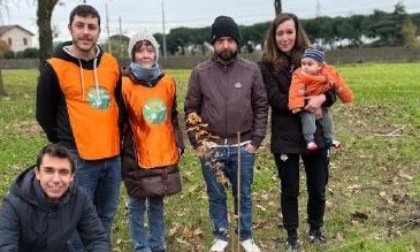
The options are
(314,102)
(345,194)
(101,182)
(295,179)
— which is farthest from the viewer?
(345,194)

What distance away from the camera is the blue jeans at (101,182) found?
16.5 feet

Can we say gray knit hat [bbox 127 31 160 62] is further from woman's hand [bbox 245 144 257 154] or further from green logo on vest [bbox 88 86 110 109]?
woman's hand [bbox 245 144 257 154]

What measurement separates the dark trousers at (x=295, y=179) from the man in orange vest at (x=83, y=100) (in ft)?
4.92

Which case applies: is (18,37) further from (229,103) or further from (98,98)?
(98,98)

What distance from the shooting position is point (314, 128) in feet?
18.2

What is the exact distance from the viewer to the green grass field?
20.5ft

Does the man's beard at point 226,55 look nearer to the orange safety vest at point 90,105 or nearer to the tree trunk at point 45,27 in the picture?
the orange safety vest at point 90,105

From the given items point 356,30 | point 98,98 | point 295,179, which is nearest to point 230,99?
point 295,179

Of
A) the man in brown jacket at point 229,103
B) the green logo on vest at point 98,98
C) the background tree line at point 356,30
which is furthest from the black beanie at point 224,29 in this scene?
the background tree line at point 356,30

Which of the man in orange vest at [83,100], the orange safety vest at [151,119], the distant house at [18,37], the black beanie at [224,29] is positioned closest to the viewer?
the man in orange vest at [83,100]

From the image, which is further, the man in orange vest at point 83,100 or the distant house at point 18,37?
the distant house at point 18,37

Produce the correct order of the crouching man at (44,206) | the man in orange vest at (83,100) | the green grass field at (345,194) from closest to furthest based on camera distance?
the crouching man at (44,206)
the man in orange vest at (83,100)
the green grass field at (345,194)

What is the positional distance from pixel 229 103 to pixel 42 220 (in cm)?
184

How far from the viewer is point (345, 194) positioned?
7922 mm
